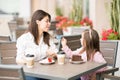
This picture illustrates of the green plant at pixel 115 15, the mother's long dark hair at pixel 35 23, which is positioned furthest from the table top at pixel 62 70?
the green plant at pixel 115 15

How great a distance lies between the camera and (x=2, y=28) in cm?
845

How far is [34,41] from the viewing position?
347cm

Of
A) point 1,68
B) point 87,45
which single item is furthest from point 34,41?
point 1,68

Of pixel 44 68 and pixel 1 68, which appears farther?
pixel 44 68

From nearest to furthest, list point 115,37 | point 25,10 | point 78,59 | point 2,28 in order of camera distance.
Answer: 1. point 78,59
2. point 115,37
3. point 2,28
4. point 25,10

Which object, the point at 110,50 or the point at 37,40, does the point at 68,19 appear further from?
the point at 37,40

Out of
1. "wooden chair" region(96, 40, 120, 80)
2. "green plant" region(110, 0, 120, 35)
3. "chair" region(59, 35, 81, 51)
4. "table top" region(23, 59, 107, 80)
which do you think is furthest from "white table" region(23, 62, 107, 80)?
"green plant" region(110, 0, 120, 35)

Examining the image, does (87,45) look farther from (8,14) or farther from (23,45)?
(8,14)

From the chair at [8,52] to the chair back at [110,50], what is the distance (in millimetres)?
1081

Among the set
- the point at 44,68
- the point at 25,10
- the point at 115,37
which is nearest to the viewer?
the point at 44,68

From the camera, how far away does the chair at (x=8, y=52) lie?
3688 mm

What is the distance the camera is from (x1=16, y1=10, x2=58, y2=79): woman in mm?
3411

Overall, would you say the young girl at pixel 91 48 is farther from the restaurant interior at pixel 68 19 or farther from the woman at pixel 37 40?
the woman at pixel 37 40

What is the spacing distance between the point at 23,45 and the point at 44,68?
1.94 feet
